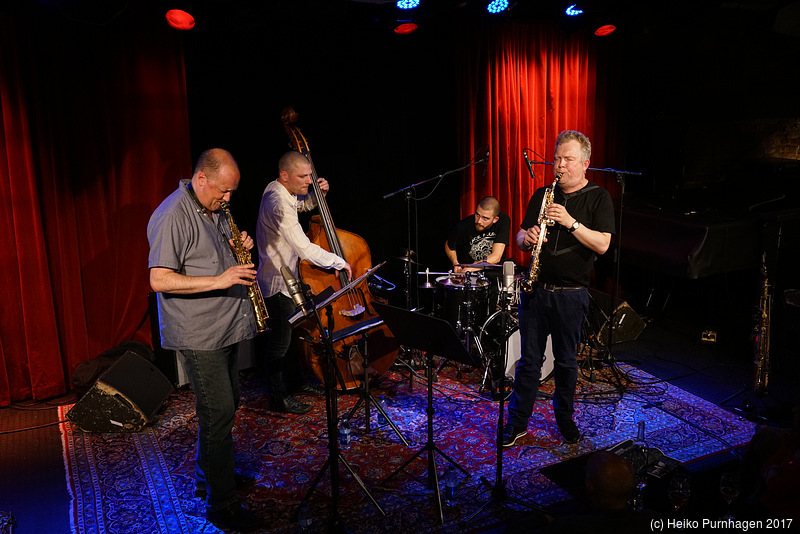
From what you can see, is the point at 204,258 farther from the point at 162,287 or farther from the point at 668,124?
the point at 668,124

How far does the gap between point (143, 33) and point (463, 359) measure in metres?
3.92

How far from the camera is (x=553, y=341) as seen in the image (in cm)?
428

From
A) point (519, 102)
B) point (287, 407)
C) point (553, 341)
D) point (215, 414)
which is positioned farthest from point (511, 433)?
point (519, 102)

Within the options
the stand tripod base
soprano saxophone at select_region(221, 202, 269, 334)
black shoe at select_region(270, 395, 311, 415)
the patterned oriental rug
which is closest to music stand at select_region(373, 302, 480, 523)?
the stand tripod base

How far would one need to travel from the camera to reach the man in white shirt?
4699 mm

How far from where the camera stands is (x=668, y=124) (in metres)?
7.99

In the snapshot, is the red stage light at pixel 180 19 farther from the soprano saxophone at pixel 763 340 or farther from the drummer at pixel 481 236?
the soprano saxophone at pixel 763 340

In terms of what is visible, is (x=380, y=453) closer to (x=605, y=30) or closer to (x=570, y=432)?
(x=570, y=432)

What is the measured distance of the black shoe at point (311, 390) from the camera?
5457mm

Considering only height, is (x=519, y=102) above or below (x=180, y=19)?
below

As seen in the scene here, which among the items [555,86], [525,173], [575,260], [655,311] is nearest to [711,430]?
[575,260]

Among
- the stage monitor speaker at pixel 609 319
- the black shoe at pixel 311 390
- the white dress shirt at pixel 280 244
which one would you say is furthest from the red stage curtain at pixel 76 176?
the stage monitor speaker at pixel 609 319

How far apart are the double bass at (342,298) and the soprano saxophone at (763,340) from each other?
2.97 m

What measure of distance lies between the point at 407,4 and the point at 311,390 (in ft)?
11.4
